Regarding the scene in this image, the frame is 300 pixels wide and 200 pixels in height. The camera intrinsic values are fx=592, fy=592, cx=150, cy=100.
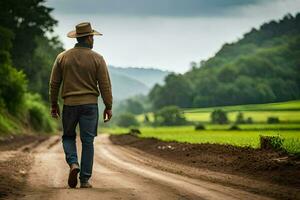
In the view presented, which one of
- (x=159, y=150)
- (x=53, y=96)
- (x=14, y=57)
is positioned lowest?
(x=159, y=150)

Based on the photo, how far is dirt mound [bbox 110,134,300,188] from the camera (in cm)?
1161

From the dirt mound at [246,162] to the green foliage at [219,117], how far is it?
31.9 meters

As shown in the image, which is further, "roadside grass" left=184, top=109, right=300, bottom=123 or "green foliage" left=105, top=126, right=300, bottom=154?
"roadside grass" left=184, top=109, right=300, bottom=123

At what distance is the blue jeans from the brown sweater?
0.13 metres

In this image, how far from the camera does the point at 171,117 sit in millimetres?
79875

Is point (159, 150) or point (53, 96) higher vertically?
point (53, 96)

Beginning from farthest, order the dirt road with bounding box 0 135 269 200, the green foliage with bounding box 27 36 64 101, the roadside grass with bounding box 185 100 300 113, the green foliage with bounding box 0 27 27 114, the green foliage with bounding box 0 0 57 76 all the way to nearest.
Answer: the green foliage with bounding box 27 36 64 101 → the green foliage with bounding box 0 0 57 76 → the roadside grass with bounding box 185 100 300 113 → the green foliage with bounding box 0 27 27 114 → the dirt road with bounding box 0 135 269 200

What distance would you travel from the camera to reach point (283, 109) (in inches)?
1732

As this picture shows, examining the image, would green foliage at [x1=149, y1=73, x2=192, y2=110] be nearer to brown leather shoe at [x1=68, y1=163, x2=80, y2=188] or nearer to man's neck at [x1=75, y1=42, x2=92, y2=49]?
man's neck at [x1=75, y1=42, x2=92, y2=49]

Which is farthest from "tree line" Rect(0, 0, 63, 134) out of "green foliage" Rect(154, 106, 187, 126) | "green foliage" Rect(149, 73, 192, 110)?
"green foliage" Rect(149, 73, 192, 110)

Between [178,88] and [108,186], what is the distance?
10834cm

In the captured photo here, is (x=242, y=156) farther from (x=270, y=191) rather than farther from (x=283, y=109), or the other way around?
(x=283, y=109)

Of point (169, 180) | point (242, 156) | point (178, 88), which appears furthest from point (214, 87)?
point (169, 180)

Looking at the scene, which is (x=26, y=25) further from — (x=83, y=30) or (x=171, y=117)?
(x=83, y=30)
